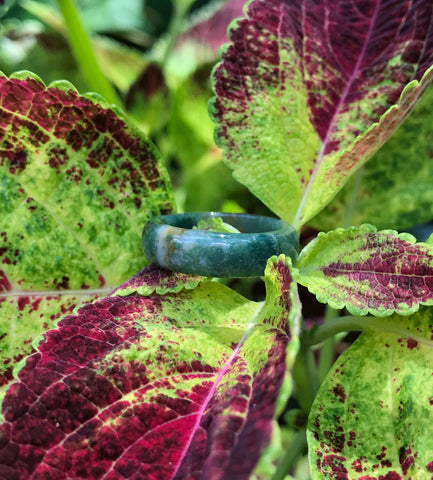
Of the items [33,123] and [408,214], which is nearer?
[33,123]

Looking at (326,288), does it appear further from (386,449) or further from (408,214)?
(408,214)

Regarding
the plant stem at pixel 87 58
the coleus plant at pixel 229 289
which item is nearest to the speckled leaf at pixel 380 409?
the coleus plant at pixel 229 289

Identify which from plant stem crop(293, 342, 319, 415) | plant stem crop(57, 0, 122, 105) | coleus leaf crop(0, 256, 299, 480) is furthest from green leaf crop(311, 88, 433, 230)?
plant stem crop(57, 0, 122, 105)

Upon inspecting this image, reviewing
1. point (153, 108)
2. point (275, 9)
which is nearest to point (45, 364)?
point (275, 9)

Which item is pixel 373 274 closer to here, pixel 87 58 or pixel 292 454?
pixel 292 454

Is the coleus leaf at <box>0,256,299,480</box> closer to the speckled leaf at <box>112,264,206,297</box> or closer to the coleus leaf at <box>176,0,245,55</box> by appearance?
the speckled leaf at <box>112,264,206,297</box>

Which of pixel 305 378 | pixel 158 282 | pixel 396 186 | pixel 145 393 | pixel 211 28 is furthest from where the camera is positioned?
pixel 211 28

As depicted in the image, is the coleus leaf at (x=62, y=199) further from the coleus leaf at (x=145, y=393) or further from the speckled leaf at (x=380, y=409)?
the speckled leaf at (x=380, y=409)

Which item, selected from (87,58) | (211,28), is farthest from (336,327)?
(211,28)
